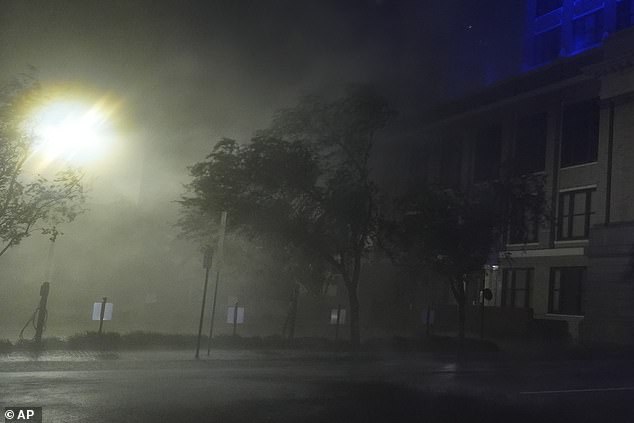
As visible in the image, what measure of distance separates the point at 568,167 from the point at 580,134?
164cm

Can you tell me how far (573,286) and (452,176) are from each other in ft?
36.1

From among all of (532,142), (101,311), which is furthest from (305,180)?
(532,142)

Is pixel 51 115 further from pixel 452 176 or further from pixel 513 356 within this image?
pixel 452 176

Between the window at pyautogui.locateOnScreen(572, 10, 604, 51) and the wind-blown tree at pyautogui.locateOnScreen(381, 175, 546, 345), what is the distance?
101 feet

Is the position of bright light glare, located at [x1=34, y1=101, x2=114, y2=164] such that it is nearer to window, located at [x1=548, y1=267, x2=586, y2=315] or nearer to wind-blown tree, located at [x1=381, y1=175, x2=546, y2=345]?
wind-blown tree, located at [x1=381, y1=175, x2=546, y2=345]

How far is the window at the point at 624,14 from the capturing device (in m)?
46.1

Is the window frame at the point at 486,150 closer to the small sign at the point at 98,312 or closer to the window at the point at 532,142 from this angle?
the window at the point at 532,142

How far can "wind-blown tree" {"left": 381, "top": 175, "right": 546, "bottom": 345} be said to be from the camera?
2092 centimetres

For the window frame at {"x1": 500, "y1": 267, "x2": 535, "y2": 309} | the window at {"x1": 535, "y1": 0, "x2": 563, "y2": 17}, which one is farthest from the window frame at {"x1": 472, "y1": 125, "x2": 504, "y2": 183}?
the window at {"x1": 535, "y1": 0, "x2": 563, "y2": 17}

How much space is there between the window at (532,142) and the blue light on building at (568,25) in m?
14.1

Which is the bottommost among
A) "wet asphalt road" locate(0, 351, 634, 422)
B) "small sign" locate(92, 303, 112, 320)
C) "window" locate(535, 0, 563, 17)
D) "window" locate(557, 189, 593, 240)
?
"wet asphalt road" locate(0, 351, 634, 422)

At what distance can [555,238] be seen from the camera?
1307 inches

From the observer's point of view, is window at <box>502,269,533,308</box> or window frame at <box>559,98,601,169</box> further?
window at <box>502,269,533,308</box>

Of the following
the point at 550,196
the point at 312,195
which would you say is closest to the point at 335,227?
the point at 312,195
